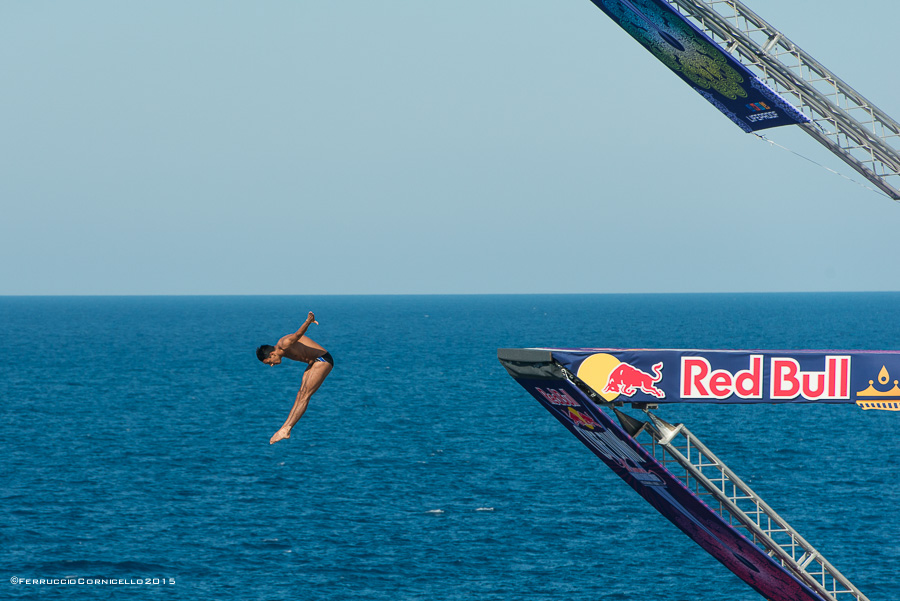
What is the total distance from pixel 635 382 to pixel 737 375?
246 cm

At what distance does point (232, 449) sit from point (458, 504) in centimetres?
2902

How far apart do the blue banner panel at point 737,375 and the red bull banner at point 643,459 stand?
0.05 metres

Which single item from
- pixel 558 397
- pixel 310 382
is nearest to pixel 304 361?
pixel 310 382

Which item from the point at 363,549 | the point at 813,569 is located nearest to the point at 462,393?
the point at 363,549

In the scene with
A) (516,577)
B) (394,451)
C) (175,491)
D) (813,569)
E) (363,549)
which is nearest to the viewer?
(813,569)

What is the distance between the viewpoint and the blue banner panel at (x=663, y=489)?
23.9 metres

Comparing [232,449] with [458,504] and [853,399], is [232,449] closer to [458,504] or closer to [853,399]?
[458,504]

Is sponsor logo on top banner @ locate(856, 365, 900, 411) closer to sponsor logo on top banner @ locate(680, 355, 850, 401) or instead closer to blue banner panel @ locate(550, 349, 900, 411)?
blue banner panel @ locate(550, 349, 900, 411)

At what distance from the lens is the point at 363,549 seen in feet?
187

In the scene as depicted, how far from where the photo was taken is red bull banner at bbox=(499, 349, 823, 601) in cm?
2216

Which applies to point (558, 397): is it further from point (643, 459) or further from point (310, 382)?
point (310, 382)

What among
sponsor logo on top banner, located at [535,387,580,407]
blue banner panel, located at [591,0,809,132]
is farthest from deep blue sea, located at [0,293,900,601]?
sponsor logo on top banner, located at [535,387,580,407]

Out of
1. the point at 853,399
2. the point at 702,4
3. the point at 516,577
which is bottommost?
the point at 516,577

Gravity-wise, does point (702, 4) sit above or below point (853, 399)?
above
